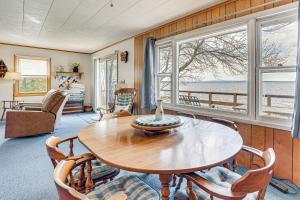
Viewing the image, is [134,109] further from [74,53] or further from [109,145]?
[74,53]

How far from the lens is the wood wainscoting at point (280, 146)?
6.59 ft

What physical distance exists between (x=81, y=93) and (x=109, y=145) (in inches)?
238

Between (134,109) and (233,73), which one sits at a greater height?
(233,73)

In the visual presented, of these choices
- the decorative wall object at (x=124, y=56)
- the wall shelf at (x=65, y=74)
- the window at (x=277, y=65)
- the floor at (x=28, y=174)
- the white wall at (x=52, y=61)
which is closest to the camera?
the floor at (x=28, y=174)

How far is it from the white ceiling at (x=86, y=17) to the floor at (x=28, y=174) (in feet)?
7.59

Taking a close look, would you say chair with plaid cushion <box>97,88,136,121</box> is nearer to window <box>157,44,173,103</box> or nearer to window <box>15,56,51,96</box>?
window <box>157,44,173,103</box>

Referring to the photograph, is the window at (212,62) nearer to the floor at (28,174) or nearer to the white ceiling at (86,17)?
the white ceiling at (86,17)

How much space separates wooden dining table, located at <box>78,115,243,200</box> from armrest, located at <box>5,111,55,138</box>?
2.82 m

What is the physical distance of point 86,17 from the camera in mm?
3309

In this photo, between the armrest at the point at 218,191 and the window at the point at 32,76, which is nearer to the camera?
the armrest at the point at 218,191

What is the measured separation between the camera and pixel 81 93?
6.84m

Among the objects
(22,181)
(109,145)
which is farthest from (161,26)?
(22,181)

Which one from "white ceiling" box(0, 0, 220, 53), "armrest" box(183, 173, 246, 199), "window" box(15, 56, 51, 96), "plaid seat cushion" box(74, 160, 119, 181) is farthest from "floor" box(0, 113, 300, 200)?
"window" box(15, 56, 51, 96)

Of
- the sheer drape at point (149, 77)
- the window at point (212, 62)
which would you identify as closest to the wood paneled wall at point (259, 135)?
the window at point (212, 62)
